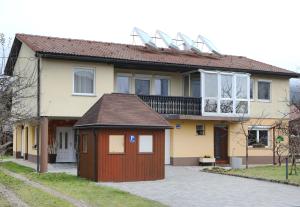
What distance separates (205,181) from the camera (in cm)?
2219

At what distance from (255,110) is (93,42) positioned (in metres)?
11.1

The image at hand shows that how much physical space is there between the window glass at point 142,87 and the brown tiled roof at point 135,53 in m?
1.67

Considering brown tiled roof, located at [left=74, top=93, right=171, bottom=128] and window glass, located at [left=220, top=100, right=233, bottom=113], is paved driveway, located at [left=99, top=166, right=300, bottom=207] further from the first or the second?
window glass, located at [left=220, top=100, right=233, bottom=113]

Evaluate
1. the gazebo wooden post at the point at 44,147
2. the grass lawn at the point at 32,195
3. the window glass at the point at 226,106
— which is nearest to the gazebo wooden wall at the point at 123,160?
the grass lawn at the point at 32,195

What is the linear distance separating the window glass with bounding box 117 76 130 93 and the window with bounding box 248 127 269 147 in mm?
8446

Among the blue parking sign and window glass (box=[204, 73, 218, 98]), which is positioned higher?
window glass (box=[204, 73, 218, 98])

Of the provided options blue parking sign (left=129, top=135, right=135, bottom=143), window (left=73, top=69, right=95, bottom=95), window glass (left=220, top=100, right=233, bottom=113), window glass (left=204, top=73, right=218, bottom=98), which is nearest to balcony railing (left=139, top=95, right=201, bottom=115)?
window glass (left=204, top=73, right=218, bottom=98)

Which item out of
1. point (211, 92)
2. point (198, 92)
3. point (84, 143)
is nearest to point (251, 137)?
point (198, 92)

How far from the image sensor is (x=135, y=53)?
31359 millimetres

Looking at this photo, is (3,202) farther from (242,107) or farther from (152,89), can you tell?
(242,107)

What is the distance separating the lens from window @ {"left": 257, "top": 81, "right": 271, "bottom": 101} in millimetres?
34688

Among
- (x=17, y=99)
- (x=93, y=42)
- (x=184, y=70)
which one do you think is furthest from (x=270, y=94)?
(x=17, y=99)

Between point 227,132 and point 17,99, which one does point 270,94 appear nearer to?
point 227,132

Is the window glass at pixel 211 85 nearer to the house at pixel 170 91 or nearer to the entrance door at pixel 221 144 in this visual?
the house at pixel 170 91
